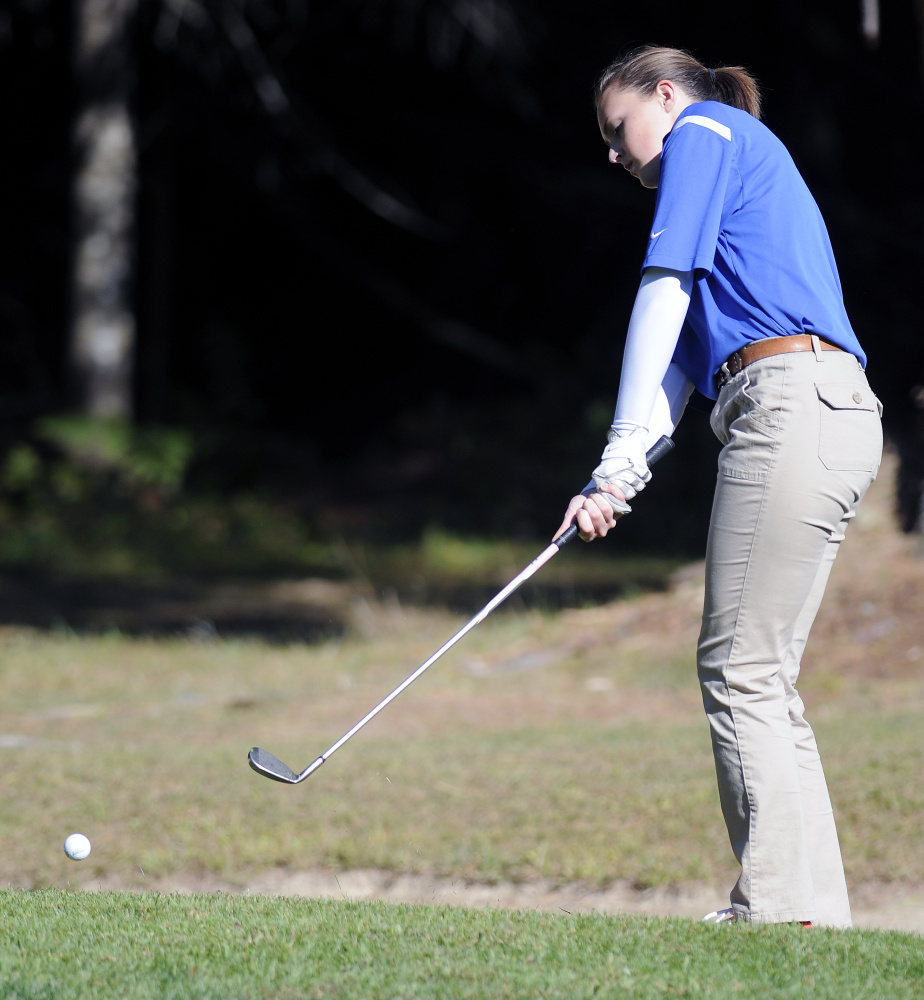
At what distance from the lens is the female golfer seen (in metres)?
3.23

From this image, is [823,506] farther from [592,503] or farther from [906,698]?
[906,698]

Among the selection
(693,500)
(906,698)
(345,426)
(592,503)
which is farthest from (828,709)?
(345,426)

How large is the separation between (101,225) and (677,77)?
1265cm

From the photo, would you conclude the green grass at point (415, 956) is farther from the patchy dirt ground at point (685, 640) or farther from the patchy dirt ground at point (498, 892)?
the patchy dirt ground at point (685, 640)

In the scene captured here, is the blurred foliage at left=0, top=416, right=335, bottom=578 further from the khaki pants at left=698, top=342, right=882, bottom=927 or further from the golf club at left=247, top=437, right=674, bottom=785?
the khaki pants at left=698, top=342, right=882, bottom=927

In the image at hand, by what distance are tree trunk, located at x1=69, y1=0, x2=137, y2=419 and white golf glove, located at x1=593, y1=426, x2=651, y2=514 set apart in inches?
494

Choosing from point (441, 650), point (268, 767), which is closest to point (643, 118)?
point (441, 650)

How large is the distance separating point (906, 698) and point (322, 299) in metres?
15.1

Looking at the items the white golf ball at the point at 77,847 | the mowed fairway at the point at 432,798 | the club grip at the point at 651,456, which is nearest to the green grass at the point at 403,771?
the mowed fairway at the point at 432,798

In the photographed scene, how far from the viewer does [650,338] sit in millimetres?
3258

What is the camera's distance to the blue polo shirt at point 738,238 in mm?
3229

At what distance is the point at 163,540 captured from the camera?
45.0 ft

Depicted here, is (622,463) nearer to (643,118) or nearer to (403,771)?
(643,118)

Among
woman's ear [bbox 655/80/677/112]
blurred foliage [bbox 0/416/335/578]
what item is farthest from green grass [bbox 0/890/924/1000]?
blurred foliage [bbox 0/416/335/578]
